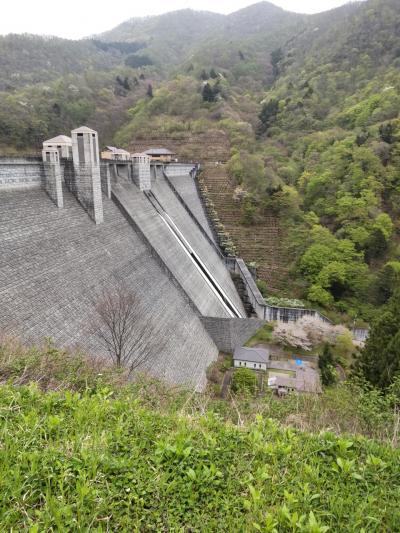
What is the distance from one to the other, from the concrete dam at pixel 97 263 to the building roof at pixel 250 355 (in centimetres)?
71

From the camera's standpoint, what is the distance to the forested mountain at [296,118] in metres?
29.6

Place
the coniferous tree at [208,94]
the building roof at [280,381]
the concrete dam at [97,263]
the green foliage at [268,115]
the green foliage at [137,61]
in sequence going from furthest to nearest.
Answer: the green foliage at [137,61] < the coniferous tree at [208,94] < the green foliage at [268,115] < the building roof at [280,381] < the concrete dam at [97,263]

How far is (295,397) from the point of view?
7.00 m

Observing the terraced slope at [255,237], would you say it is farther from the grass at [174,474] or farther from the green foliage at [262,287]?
the grass at [174,474]

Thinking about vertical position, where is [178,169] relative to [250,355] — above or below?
above

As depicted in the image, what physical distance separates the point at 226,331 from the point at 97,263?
334 inches

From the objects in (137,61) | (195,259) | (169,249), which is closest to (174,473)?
(169,249)

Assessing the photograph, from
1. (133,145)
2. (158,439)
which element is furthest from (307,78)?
(158,439)

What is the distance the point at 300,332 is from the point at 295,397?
15.1 m

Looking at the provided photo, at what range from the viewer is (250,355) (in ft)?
59.2

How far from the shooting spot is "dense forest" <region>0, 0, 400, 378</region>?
29.4 meters

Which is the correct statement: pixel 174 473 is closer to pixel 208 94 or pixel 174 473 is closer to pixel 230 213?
pixel 230 213

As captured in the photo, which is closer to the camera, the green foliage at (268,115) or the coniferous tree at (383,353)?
the coniferous tree at (383,353)

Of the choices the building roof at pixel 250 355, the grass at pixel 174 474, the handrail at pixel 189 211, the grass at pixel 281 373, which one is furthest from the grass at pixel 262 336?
the grass at pixel 174 474
